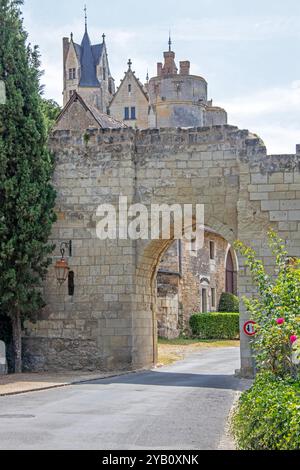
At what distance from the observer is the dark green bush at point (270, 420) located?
255 inches

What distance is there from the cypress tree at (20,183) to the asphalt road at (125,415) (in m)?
3.19

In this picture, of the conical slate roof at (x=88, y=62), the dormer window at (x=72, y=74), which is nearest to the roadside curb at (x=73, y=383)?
the conical slate roof at (x=88, y=62)

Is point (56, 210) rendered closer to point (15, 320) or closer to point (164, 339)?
point (15, 320)

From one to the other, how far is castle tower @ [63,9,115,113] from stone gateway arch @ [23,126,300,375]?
6060 cm

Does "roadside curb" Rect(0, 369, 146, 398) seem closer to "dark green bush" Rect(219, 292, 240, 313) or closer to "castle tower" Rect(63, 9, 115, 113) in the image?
"dark green bush" Rect(219, 292, 240, 313)

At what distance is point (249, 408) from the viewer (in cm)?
820

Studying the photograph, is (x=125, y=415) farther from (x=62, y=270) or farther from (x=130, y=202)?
(x=130, y=202)

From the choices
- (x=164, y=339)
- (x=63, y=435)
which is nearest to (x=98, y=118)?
(x=164, y=339)

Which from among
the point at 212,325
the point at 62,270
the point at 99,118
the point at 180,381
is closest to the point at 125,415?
the point at 180,381

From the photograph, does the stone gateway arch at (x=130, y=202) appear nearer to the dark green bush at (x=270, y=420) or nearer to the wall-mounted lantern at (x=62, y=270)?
the wall-mounted lantern at (x=62, y=270)

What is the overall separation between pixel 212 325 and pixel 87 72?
172 feet

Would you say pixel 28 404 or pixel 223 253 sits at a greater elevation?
pixel 223 253

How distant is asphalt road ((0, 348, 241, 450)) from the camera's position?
25.6 ft
